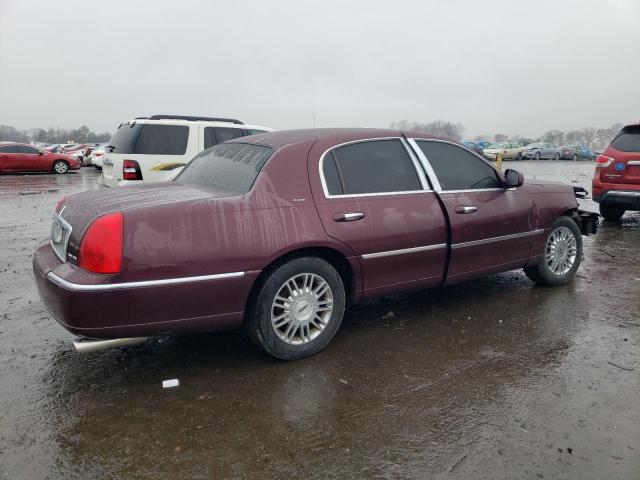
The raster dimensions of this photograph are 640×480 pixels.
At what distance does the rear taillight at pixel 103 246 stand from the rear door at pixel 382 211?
4.43 feet

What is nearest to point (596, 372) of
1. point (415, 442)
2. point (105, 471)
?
point (415, 442)

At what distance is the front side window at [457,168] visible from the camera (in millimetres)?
4328

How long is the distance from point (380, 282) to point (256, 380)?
1.21 meters

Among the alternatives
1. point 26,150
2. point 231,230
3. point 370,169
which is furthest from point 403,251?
point 26,150

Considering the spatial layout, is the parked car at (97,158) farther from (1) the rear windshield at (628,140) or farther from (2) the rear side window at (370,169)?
(2) the rear side window at (370,169)

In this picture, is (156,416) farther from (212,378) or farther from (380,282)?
(380,282)

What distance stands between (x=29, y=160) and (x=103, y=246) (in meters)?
22.2

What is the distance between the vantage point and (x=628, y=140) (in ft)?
28.0

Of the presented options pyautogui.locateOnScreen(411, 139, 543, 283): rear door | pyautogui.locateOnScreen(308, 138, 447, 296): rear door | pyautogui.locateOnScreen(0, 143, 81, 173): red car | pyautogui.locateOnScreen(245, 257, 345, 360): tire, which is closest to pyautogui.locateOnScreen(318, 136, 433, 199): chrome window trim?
pyautogui.locateOnScreen(308, 138, 447, 296): rear door

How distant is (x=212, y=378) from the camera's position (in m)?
3.31

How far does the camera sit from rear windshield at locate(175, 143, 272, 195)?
357 cm

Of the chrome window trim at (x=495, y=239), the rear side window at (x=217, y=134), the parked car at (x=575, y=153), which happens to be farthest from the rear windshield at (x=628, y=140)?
the parked car at (x=575, y=153)

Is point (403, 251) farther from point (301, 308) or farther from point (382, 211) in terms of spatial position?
point (301, 308)

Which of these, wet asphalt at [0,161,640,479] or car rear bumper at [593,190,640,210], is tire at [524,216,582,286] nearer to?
wet asphalt at [0,161,640,479]
